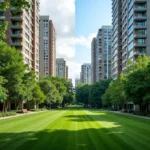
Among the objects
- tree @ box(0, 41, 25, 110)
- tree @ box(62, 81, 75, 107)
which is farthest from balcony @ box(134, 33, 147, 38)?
tree @ box(62, 81, 75, 107)

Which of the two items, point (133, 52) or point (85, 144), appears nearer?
point (85, 144)

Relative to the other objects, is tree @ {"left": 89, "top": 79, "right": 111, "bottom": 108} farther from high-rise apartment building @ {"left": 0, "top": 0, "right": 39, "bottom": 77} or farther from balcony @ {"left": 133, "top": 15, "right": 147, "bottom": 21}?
balcony @ {"left": 133, "top": 15, "right": 147, "bottom": 21}

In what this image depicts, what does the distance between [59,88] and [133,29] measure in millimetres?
51466

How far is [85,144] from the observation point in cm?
1764

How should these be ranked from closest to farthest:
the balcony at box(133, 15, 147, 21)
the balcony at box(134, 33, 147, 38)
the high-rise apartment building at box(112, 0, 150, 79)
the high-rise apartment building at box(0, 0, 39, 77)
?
the high-rise apartment building at box(0, 0, 39, 77)
the balcony at box(134, 33, 147, 38)
the high-rise apartment building at box(112, 0, 150, 79)
the balcony at box(133, 15, 147, 21)

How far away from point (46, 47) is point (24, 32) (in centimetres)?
9114

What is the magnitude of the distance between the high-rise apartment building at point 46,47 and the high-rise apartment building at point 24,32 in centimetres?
6824

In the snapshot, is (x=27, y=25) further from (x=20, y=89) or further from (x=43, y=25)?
(x=43, y=25)

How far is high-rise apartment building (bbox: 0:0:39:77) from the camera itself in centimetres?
9469

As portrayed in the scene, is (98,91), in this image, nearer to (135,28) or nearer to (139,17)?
(135,28)

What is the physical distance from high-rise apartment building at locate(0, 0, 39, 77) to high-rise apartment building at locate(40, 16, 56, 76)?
224 ft

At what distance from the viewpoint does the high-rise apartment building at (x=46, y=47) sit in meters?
186

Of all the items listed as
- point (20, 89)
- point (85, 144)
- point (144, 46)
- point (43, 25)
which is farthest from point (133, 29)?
point (43, 25)

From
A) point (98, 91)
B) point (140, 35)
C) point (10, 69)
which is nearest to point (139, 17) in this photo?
point (140, 35)
